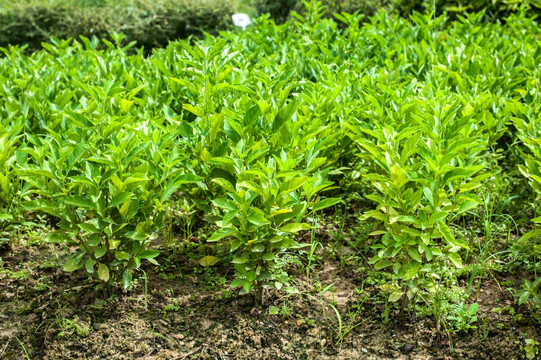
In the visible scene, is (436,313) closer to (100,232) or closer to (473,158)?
(473,158)

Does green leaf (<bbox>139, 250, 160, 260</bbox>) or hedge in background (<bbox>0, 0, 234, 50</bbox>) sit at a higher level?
green leaf (<bbox>139, 250, 160, 260</bbox>)

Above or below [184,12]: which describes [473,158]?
above

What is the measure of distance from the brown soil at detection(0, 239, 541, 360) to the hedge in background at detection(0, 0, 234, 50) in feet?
20.6

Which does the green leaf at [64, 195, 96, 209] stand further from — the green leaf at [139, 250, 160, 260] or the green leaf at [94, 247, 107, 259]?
the green leaf at [139, 250, 160, 260]

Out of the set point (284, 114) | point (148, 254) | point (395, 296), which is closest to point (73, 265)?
point (148, 254)

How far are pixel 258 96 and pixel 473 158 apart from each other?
135cm

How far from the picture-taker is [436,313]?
9.64 ft

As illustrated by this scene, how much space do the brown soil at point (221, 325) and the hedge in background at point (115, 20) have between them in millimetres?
6272

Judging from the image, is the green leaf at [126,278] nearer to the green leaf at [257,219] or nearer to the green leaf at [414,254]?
the green leaf at [257,219]

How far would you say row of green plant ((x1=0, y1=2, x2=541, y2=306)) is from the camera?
2.95m

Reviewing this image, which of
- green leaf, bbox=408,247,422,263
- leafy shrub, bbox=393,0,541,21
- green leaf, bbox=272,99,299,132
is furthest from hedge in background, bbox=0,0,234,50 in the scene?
green leaf, bbox=408,247,422,263

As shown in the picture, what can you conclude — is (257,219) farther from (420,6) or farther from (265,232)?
(420,6)

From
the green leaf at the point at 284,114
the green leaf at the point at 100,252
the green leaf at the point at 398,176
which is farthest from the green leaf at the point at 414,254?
the green leaf at the point at 100,252

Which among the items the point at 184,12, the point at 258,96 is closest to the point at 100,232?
the point at 258,96
